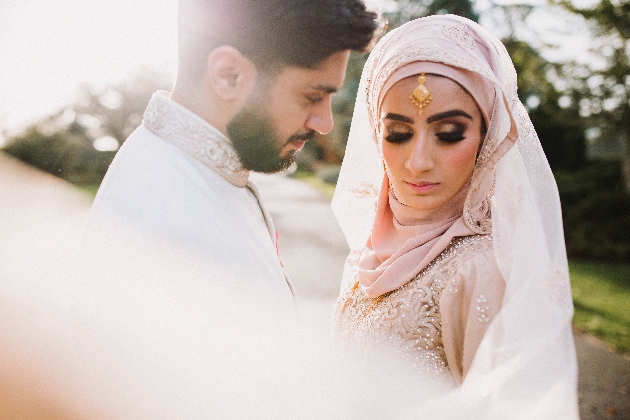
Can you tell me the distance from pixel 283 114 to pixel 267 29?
323 mm

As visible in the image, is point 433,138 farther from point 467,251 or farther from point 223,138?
point 223,138

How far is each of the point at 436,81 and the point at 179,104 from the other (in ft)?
3.42

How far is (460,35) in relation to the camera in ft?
7.23

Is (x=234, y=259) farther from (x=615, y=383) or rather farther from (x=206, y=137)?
(x=615, y=383)

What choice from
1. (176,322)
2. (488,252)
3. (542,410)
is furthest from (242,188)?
(542,410)

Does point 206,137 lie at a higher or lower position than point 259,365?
higher

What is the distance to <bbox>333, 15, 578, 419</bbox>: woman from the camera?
70.1 inches

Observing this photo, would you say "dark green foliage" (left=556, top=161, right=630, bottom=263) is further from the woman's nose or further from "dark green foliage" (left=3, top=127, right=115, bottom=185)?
"dark green foliage" (left=3, top=127, right=115, bottom=185)

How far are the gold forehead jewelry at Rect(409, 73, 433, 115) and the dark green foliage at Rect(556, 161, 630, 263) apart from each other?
10.3 m

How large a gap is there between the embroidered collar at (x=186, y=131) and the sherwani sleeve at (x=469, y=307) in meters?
1.05

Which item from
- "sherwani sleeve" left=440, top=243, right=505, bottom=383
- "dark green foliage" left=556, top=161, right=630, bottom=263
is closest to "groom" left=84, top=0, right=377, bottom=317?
"sherwani sleeve" left=440, top=243, right=505, bottom=383

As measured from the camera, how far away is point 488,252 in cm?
203

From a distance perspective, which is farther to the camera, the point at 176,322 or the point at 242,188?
the point at 242,188

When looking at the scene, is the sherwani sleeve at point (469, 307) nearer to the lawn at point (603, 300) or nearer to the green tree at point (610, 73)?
the lawn at point (603, 300)
